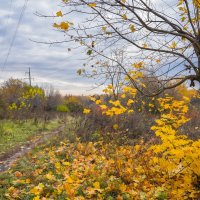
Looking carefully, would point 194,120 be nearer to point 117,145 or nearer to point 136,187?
point 117,145

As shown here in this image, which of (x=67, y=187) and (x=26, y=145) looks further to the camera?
(x=26, y=145)

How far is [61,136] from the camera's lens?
11.6m

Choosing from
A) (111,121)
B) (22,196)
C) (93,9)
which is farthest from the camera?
(111,121)

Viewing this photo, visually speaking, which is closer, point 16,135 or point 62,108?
point 16,135

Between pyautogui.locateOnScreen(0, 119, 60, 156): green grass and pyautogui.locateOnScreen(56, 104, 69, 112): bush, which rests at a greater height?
pyautogui.locateOnScreen(56, 104, 69, 112): bush

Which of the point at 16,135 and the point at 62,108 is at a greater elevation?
the point at 62,108

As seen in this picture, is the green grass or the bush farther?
the bush

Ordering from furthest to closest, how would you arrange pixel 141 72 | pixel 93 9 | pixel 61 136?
pixel 61 136, pixel 141 72, pixel 93 9

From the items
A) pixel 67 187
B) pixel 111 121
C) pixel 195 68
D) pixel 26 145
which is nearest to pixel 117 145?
pixel 111 121

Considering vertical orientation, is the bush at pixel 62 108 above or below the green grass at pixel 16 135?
above

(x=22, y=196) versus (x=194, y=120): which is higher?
(x=194, y=120)

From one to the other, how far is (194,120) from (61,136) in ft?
23.4

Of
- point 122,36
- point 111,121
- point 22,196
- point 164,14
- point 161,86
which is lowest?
point 22,196

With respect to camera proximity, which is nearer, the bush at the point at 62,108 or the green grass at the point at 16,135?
the green grass at the point at 16,135
